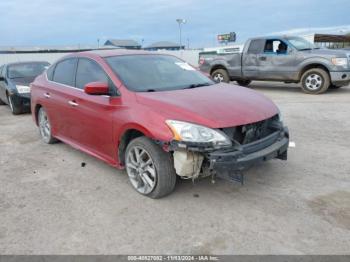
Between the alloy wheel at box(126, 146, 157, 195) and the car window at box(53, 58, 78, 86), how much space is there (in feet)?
5.74

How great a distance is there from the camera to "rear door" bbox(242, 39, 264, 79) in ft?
39.9

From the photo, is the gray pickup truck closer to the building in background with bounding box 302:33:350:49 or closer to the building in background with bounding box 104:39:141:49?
the building in background with bounding box 302:33:350:49

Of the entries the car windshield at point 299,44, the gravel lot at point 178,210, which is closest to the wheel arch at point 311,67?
the car windshield at point 299,44

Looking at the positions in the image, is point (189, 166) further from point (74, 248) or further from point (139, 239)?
point (74, 248)

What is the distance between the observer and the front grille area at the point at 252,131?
3.63 m

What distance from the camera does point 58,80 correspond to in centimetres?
557

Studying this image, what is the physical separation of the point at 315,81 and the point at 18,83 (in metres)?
8.89

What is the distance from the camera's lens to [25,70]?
34.3 ft

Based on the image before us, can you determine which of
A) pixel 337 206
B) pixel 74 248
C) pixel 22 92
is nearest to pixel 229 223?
pixel 337 206

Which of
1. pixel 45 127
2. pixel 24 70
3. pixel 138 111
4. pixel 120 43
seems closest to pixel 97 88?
pixel 138 111

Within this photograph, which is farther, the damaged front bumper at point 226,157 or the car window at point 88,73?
the car window at point 88,73

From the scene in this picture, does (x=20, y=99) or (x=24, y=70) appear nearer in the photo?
(x=20, y=99)

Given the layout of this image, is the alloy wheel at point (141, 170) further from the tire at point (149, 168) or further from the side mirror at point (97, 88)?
the side mirror at point (97, 88)

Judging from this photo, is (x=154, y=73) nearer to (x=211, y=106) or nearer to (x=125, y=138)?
(x=125, y=138)
